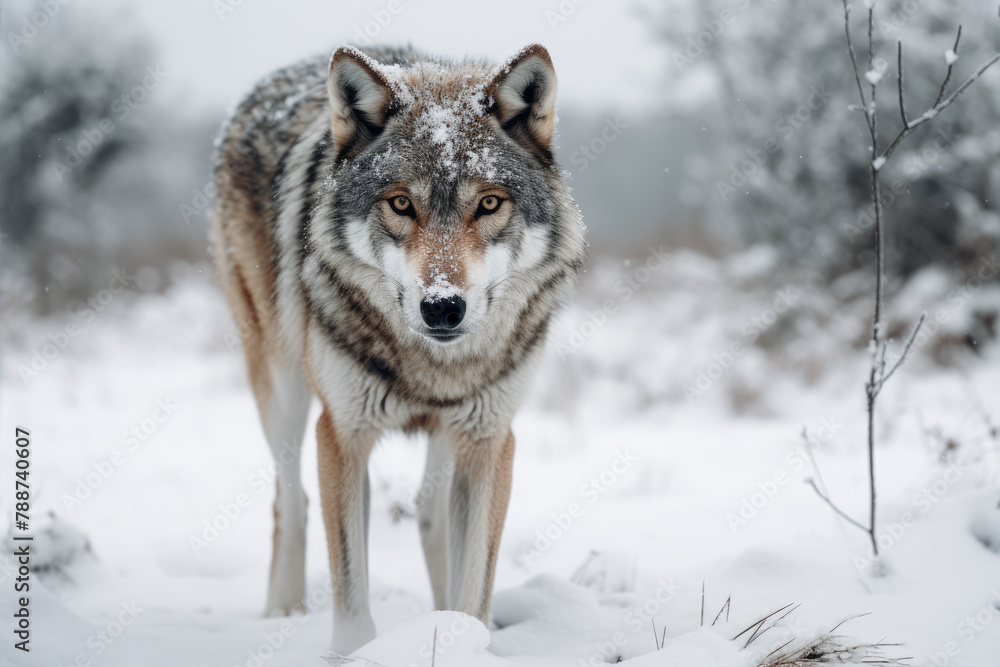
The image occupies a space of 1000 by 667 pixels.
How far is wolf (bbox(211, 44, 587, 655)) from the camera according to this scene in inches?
92.5

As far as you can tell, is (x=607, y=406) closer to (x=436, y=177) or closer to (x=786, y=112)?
(x=786, y=112)

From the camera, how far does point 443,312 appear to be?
7.07 ft

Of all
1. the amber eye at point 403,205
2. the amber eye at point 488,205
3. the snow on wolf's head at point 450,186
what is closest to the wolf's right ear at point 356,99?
the snow on wolf's head at point 450,186

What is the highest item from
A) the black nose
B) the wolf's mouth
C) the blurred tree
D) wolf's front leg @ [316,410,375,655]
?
the blurred tree

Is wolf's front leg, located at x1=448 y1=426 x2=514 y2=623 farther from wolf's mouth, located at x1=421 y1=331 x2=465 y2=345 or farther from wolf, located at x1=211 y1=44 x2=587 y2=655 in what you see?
wolf's mouth, located at x1=421 y1=331 x2=465 y2=345

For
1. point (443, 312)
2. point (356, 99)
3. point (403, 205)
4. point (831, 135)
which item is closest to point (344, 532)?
point (443, 312)

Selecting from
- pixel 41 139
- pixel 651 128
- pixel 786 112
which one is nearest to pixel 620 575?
pixel 786 112

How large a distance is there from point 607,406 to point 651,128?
41763 millimetres

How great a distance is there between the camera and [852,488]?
4.38m

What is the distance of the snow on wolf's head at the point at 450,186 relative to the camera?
2.26 meters

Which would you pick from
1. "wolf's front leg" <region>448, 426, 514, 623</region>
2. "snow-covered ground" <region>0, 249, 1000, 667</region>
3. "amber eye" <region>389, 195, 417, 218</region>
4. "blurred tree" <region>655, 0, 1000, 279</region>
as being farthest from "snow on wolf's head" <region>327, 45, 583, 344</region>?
"blurred tree" <region>655, 0, 1000, 279</region>

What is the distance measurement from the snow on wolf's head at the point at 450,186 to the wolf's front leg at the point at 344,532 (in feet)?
1.89

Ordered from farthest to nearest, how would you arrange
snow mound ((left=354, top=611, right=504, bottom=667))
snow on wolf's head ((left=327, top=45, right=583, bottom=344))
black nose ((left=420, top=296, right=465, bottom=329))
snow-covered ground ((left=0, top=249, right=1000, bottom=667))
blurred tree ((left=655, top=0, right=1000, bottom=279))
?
blurred tree ((left=655, top=0, right=1000, bottom=279)) < snow-covered ground ((left=0, top=249, right=1000, bottom=667)) < snow on wolf's head ((left=327, top=45, right=583, bottom=344)) < black nose ((left=420, top=296, right=465, bottom=329)) < snow mound ((left=354, top=611, right=504, bottom=667))

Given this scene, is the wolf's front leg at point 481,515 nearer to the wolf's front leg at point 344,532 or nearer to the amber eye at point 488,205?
the wolf's front leg at point 344,532
